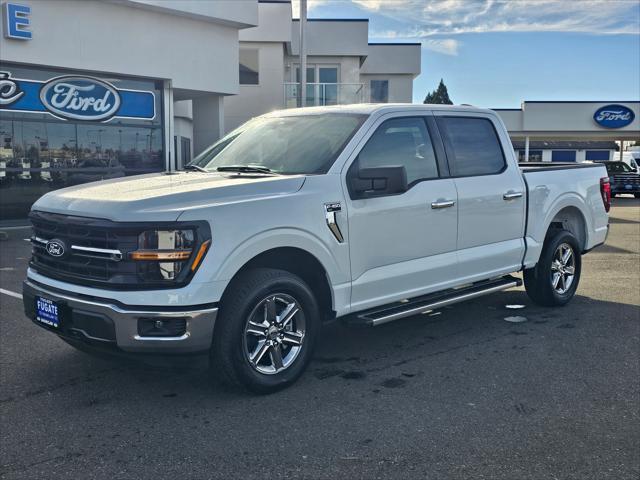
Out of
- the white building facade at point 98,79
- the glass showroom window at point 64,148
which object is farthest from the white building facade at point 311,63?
the glass showroom window at point 64,148

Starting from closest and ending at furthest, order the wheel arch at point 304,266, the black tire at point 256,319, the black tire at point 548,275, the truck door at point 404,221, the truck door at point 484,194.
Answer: the black tire at point 256,319, the wheel arch at point 304,266, the truck door at point 404,221, the truck door at point 484,194, the black tire at point 548,275

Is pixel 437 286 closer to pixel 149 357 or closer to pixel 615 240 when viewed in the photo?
pixel 149 357

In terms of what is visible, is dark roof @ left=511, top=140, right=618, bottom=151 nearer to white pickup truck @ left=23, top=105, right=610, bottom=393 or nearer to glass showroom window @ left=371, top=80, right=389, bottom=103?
glass showroom window @ left=371, top=80, right=389, bottom=103

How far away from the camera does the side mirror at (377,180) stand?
15.4ft

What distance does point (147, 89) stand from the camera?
56.7 feet

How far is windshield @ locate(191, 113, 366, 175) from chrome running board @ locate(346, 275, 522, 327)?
115 centimetres

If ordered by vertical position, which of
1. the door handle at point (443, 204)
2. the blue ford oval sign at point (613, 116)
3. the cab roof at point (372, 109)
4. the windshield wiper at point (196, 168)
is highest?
the blue ford oval sign at point (613, 116)

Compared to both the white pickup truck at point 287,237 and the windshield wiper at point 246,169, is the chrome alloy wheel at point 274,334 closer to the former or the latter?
the white pickup truck at point 287,237

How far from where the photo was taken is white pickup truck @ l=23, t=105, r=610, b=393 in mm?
3934

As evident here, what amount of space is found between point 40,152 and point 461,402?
45.7 feet

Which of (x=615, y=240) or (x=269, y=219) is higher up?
(x=269, y=219)

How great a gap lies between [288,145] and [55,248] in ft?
6.40

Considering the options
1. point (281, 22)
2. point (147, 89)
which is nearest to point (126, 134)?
point (147, 89)

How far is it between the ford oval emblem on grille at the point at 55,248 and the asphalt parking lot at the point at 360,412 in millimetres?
927
